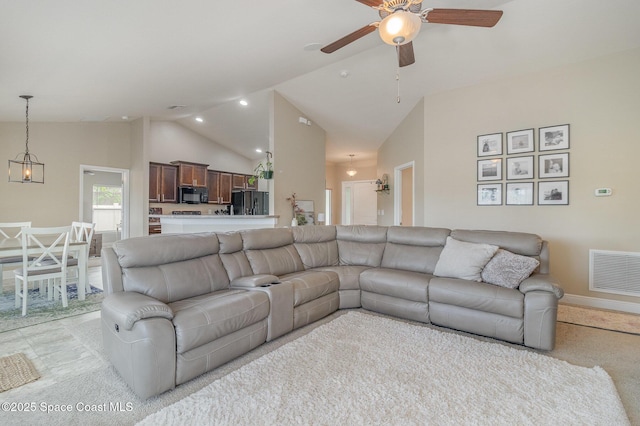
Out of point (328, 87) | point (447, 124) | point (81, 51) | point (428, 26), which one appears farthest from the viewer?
point (328, 87)

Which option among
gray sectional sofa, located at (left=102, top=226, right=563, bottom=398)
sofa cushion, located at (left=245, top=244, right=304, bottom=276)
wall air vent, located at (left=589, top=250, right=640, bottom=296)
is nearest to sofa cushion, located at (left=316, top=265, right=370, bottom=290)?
gray sectional sofa, located at (left=102, top=226, right=563, bottom=398)

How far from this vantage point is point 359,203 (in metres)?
9.71

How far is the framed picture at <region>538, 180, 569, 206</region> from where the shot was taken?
3938 mm

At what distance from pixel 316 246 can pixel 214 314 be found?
205cm

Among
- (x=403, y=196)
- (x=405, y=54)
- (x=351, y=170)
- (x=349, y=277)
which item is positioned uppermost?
(x=405, y=54)

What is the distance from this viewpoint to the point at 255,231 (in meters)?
3.52

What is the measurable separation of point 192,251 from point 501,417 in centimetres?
254

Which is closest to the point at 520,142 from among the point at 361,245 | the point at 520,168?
the point at 520,168

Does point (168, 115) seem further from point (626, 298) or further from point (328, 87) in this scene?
point (626, 298)

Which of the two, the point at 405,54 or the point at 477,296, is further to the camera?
the point at 405,54

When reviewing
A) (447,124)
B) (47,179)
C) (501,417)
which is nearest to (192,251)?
(501,417)

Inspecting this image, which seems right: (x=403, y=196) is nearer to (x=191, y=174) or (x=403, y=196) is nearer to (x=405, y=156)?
(x=405, y=156)

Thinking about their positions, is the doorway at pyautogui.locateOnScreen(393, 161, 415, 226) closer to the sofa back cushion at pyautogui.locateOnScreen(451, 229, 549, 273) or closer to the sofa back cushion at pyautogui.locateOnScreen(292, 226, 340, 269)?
the sofa back cushion at pyautogui.locateOnScreen(292, 226, 340, 269)

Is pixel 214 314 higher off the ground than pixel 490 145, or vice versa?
pixel 490 145
